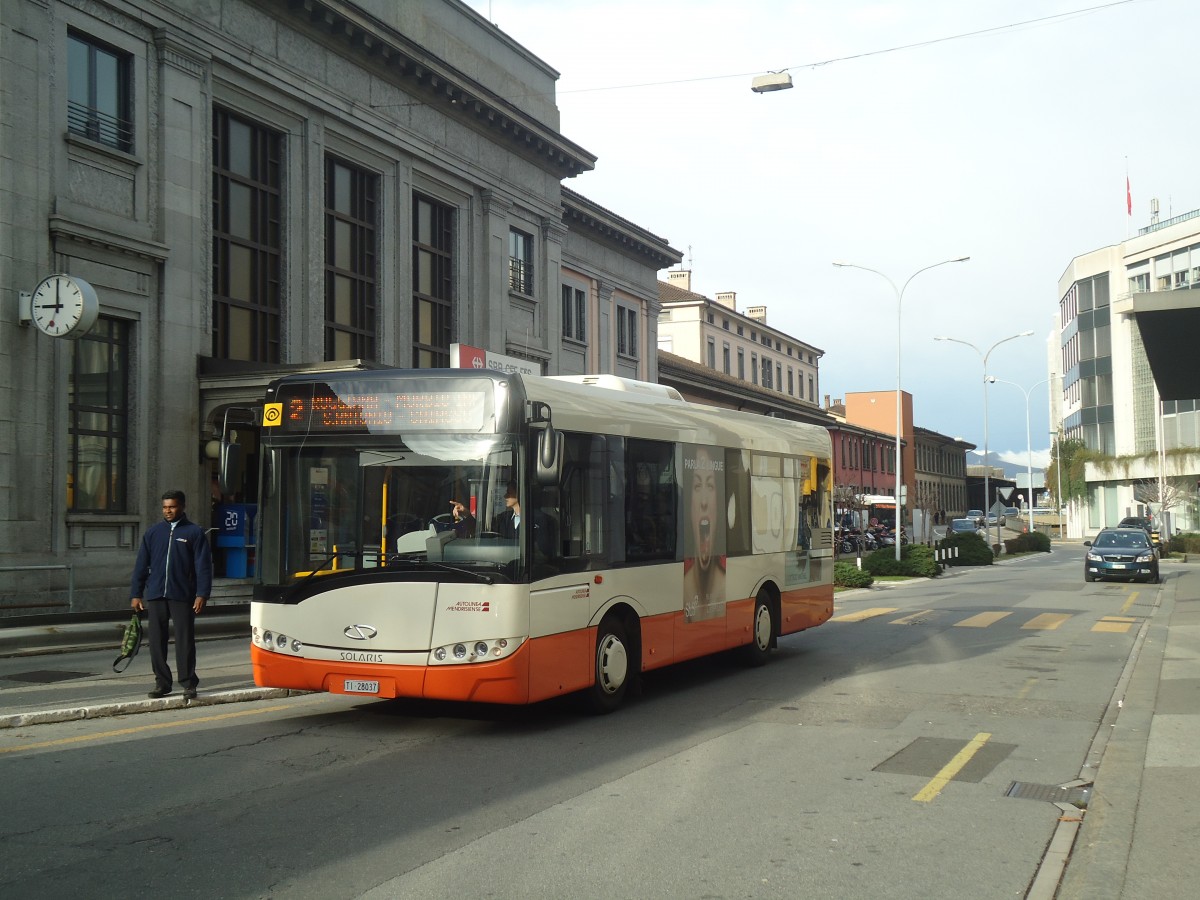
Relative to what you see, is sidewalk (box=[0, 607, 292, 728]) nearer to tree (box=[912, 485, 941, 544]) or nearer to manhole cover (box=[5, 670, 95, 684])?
manhole cover (box=[5, 670, 95, 684])

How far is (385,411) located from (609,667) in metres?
3.14

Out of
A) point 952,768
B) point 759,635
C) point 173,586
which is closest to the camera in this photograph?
point 952,768

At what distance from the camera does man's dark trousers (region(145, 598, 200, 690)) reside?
34.9 ft

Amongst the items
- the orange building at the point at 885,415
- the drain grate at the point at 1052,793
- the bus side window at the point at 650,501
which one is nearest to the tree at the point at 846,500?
the orange building at the point at 885,415

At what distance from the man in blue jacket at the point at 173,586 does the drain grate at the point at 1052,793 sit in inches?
274

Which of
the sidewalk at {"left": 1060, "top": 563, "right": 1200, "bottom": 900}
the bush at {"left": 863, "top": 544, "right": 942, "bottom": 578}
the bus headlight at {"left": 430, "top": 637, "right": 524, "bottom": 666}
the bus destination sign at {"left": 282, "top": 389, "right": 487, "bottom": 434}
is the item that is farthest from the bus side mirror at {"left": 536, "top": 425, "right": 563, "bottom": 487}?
the bush at {"left": 863, "top": 544, "right": 942, "bottom": 578}

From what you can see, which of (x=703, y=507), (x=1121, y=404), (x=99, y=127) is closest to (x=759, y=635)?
(x=703, y=507)

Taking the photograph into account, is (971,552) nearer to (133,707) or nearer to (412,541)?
(412,541)

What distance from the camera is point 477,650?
9.13 metres

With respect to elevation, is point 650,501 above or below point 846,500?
below

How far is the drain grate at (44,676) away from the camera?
40.8 ft

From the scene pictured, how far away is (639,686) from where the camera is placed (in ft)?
37.6

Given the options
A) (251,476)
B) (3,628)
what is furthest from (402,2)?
(3,628)

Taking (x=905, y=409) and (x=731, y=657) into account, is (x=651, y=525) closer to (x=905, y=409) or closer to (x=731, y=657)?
(x=731, y=657)
